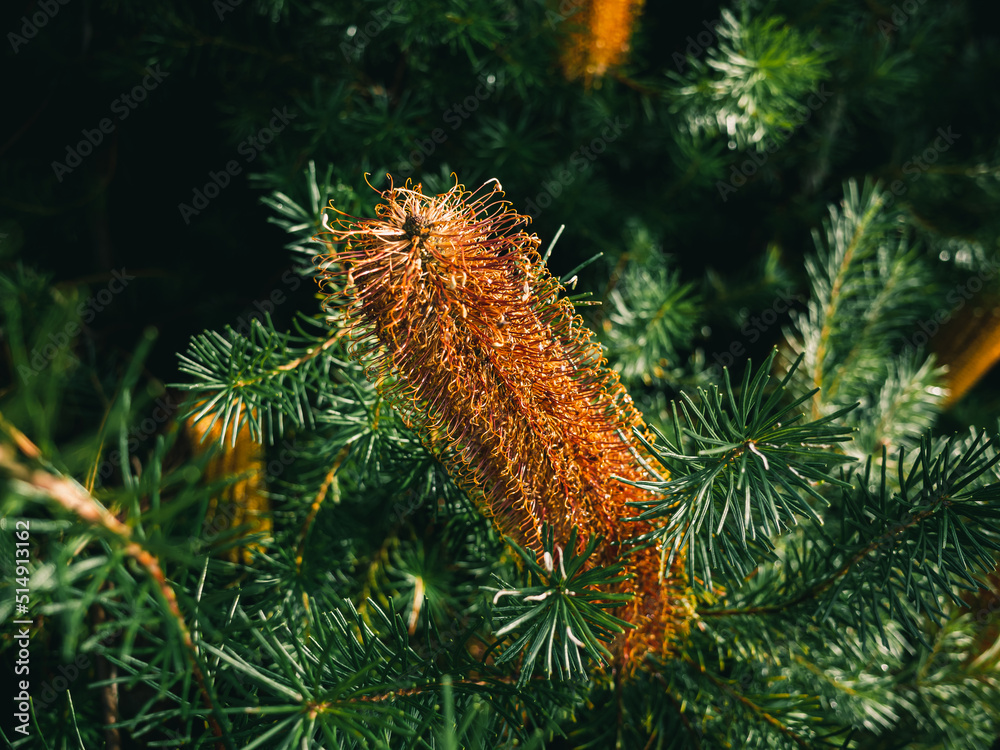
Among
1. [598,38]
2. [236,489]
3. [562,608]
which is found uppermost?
[598,38]

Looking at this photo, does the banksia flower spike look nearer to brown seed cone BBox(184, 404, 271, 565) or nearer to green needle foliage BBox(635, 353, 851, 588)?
green needle foliage BBox(635, 353, 851, 588)

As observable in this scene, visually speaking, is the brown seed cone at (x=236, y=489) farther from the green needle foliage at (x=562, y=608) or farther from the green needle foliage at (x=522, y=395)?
the green needle foliage at (x=562, y=608)

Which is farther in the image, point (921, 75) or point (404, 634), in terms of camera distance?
point (921, 75)

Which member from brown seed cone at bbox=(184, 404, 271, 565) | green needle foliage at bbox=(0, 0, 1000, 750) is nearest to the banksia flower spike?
green needle foliage at bbox=(0, 0, 1000, 750)

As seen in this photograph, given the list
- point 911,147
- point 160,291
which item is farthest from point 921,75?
point 160,291

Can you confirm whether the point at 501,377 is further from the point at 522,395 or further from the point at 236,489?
the point at 236,489

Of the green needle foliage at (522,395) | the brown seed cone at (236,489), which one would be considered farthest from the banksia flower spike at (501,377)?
the brown seed cone at (236,489)

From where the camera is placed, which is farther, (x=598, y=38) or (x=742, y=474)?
(x=598, y=38)

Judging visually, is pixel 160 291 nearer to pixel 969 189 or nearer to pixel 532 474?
pixel 532 474

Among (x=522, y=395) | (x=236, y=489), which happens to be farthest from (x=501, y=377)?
(x=236, y=489)
